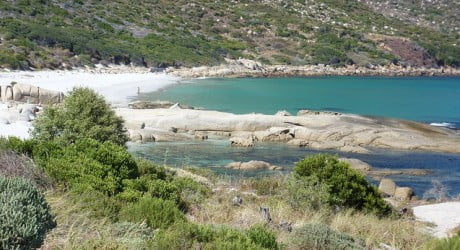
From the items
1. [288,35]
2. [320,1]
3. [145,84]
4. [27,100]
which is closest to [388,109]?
[145,84]

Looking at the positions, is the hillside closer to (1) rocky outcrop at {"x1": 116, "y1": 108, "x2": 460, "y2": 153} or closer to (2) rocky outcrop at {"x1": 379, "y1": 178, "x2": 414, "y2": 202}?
(1) rocky outcrop at {"x1": 116, "y1": 108, "x2": 460, "y2": 153}

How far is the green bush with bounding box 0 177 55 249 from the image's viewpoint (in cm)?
472

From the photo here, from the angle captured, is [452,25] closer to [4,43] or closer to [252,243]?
[4,43]

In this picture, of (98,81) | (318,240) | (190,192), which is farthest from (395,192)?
(98,81)

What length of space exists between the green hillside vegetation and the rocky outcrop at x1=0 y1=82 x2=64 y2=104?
24.6m

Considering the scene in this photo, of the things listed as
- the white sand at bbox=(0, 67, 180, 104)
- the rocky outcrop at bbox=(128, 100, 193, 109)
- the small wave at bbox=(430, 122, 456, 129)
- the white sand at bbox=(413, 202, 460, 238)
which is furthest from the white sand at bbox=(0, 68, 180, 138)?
the white sand at bbox=(413, 202, 460, 238)

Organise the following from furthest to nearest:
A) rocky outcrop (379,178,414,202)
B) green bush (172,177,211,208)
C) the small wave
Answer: the small wave → rocky outcrop (379,178,414,202) → green bush (172,177,211,208)

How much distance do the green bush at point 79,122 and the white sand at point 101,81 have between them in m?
24.0

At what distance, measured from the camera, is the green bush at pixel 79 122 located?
53.0ft

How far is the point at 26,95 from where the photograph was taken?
3619 centimetres

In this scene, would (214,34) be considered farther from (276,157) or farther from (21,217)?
(21,217)

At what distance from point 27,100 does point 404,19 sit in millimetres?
147354

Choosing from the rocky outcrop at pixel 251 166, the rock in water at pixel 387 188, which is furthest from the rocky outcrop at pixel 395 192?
the rocky outcrop at pixel 251 166

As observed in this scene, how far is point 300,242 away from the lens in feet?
24.0
